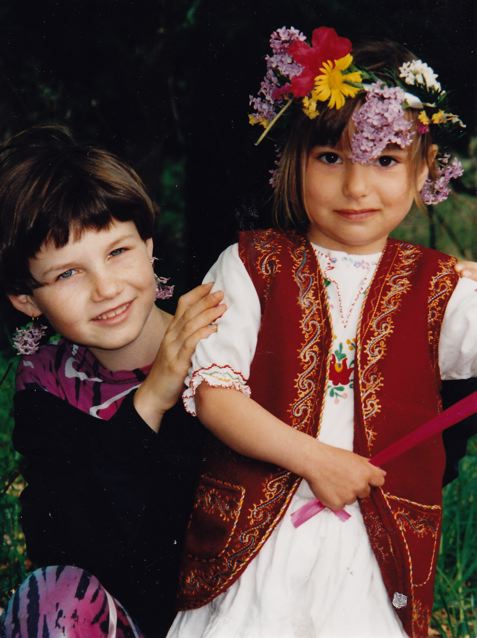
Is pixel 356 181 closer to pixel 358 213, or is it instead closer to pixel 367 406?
pixel 358 213

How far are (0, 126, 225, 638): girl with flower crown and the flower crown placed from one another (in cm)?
47

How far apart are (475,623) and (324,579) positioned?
954 millimetres

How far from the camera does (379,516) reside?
1.89 m

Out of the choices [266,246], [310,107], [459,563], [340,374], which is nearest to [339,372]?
[340,374]

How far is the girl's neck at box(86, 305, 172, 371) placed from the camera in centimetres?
229

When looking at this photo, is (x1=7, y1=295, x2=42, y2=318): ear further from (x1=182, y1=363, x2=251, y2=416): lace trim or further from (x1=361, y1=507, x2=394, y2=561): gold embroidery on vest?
(x1=361, y1=507, x2=394, y2=561): gold embroidery on vest

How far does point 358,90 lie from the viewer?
188 cm

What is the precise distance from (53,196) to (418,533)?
1.14 m

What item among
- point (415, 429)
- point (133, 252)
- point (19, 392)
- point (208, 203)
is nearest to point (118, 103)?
point (208, 203)

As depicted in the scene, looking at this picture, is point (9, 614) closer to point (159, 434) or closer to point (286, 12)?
point (159, 434)

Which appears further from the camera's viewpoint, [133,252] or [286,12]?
[286,12]

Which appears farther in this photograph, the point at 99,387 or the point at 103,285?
the point at 99,387

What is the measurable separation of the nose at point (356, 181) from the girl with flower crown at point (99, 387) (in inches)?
14.7

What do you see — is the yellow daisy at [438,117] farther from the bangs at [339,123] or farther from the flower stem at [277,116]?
the flower stem at [277,116]
